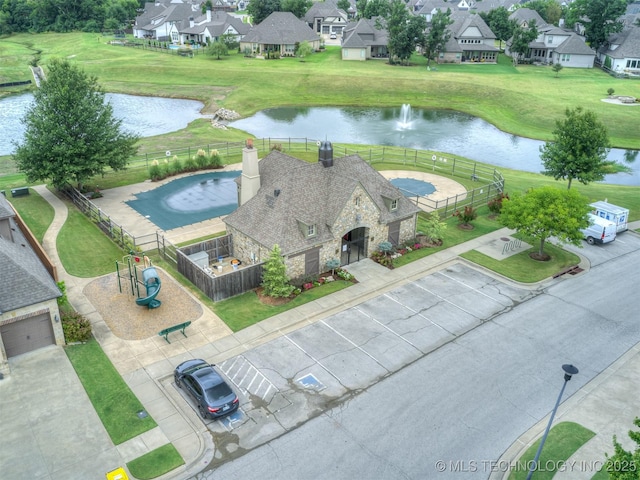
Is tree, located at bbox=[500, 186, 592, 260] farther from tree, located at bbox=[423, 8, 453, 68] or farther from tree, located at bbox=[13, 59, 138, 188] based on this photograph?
tree, located at bbox=[423, 8, 453, 68]

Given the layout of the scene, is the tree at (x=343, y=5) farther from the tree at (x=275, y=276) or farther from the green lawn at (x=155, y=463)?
the green lawn at (x=155, y=463)

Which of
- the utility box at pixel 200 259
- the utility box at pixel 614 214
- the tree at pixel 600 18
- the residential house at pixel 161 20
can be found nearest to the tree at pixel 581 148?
the utility box at pixel 614 214

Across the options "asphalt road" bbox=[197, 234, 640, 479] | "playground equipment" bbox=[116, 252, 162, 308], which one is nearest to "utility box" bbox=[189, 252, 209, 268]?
"playground equipment" bbox=[116, 252, 162, 308]

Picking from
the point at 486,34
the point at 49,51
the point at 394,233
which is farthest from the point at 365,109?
the point at 49,51

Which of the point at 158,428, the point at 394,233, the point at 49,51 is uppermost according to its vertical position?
the point at 49,51

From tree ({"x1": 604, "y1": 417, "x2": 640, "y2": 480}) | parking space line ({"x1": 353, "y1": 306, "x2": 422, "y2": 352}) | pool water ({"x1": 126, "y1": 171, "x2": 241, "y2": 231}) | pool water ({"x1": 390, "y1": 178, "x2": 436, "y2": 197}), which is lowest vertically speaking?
parking space line ({"x1": 353, "y1": 306, "x2": 422, "y2": 352})

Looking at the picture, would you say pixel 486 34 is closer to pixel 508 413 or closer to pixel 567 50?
pixel 567 50
